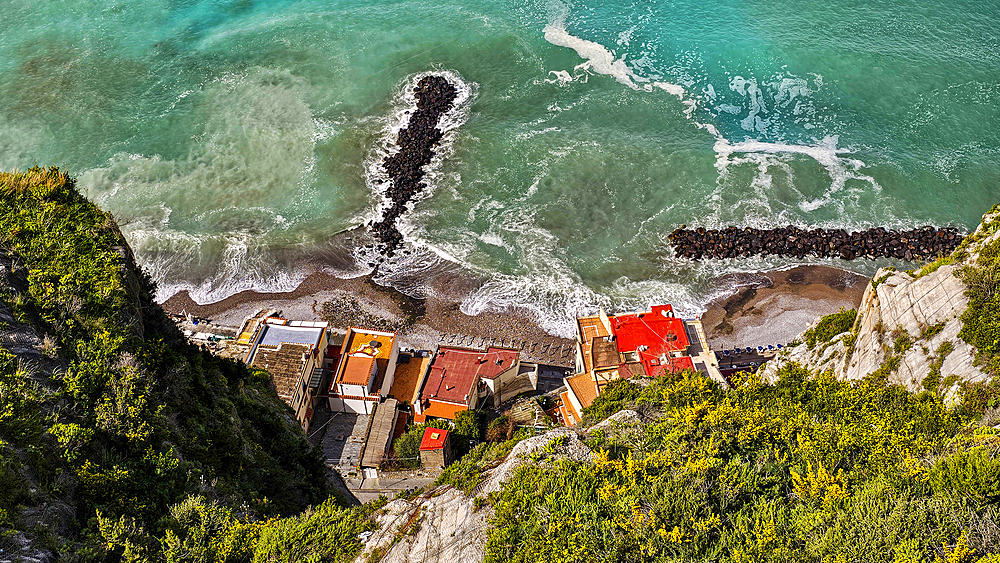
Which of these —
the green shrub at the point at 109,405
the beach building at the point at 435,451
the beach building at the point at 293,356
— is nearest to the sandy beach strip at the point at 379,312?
the beach building at the point at 293,356

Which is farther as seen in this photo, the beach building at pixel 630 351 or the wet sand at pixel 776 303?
the wet sand at pixel 776 303

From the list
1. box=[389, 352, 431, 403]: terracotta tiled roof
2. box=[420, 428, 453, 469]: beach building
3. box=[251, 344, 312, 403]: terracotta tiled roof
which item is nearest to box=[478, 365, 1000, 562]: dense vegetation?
box=[420, 428, 453, 469]: beach building

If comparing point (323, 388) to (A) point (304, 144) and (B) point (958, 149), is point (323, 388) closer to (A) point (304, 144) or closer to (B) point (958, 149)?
(A) point (304, 144)

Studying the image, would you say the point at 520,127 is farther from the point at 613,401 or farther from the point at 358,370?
the point at 613,401

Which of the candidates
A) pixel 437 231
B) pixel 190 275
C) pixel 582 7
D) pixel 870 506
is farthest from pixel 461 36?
pixel 870 506

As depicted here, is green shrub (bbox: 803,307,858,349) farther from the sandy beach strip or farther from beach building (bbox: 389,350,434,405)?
beach building (bbox: 389,350,434,405)

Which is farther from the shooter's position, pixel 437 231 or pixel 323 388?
pixel 437 231

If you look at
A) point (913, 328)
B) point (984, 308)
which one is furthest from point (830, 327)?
point (984, 308)

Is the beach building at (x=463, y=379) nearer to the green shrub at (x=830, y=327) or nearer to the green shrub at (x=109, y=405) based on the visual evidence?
the green shrub at (x=109, y=405)
